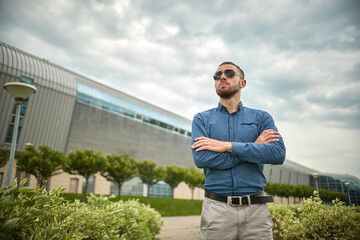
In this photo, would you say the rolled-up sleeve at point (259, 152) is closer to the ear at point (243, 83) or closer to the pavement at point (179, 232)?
the ear at point (243, 83)

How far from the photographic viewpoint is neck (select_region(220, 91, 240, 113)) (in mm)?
2703

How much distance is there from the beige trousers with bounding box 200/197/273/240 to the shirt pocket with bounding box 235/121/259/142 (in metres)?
0.66

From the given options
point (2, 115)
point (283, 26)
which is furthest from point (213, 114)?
point (2, 115)

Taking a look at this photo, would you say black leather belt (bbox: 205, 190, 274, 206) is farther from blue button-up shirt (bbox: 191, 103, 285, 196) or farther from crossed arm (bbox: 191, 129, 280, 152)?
crossed arm (bbox: 191, 129, 280, 152)

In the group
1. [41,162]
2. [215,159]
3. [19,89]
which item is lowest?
[215,159]

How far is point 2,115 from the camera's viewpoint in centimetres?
2894

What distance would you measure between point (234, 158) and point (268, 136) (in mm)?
421

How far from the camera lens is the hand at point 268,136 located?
252 cm

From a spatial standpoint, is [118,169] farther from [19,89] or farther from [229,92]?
[229,92]

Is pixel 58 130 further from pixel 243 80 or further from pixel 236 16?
pixel 243 80

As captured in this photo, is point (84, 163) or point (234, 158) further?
point (84, 163)

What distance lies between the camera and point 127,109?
136 feet

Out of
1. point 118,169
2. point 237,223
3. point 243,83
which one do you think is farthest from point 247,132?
point 118,169

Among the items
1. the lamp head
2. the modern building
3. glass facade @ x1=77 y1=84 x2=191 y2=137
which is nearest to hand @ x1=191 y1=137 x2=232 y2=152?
the lamp head
